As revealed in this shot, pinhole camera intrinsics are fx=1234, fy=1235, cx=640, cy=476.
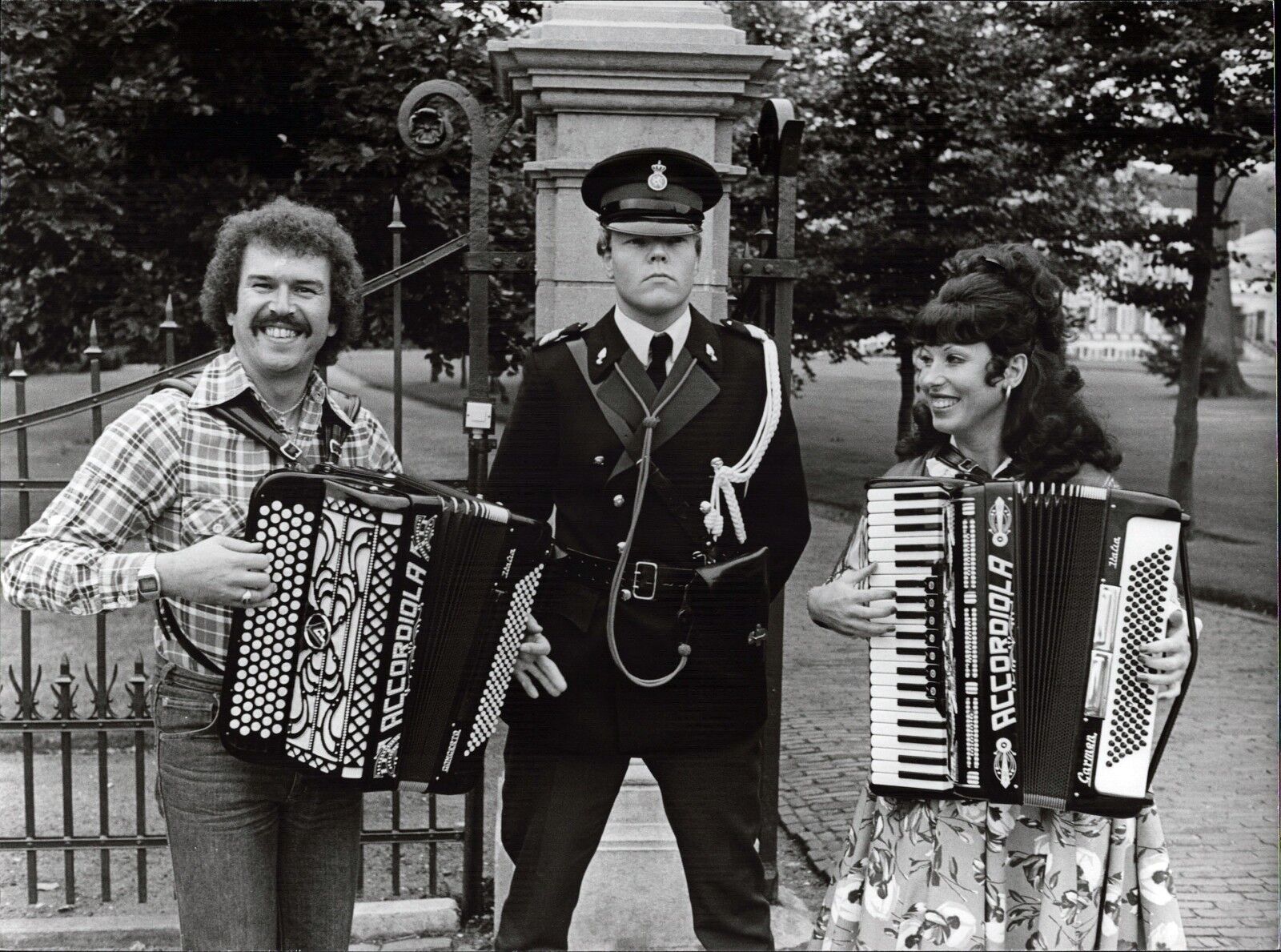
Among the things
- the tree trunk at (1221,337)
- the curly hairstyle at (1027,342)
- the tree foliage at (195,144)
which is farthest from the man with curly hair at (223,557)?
the tree trunk at (1221,337)

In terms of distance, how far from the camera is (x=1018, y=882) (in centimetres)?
277

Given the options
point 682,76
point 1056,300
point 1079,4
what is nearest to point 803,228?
point 1079,4

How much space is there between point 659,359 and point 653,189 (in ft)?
1.42

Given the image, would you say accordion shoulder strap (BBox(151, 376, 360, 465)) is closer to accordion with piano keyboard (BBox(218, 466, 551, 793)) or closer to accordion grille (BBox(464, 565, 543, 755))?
accordion with piano keyboard (BBox(218, 466, 551, 793))

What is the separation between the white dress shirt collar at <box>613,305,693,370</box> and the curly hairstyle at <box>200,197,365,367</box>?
2.21 ft

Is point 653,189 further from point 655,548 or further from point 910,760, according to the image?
point 910,760

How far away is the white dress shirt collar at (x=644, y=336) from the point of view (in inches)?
124

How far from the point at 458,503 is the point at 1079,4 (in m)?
9.65

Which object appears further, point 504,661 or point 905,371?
point 905,371

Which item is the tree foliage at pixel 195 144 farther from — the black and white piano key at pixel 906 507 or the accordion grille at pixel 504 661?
the black and white piano key at pixel 906 507

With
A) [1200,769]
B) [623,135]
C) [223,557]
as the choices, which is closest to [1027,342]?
[623,135]

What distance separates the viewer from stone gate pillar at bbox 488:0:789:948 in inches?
147

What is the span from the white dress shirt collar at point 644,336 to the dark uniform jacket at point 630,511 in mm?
17

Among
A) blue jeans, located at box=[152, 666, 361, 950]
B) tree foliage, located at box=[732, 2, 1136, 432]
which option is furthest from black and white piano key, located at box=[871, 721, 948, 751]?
tree foliage, located at box=[732, 2, 1136, 432]
